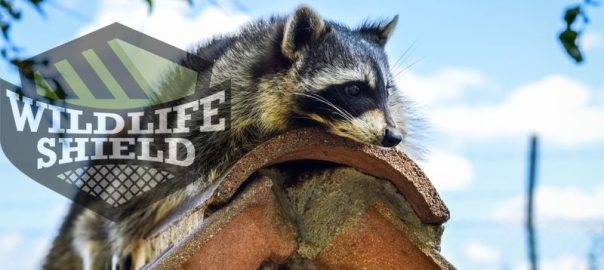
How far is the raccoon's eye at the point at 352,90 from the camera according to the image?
4.55m

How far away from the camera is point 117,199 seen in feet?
18.0

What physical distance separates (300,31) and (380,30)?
0.75 m

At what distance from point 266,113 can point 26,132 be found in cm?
143

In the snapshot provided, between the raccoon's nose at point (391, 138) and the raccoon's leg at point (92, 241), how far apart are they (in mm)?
2241

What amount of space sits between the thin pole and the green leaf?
7.25 m

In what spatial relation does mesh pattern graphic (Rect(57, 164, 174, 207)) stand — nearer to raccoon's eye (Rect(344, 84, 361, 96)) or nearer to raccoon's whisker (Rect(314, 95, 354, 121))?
raccoon's whisker (Rect(314, 95, 354, 121))

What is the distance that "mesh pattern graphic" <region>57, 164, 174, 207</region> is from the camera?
5.05 metres

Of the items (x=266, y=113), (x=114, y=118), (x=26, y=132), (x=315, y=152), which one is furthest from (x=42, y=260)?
(x=315, y=152)

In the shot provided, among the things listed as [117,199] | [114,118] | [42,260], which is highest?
[114,118]

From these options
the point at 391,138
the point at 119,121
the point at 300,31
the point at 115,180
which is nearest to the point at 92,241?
the point at 115,180

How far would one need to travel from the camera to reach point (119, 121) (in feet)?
19.4

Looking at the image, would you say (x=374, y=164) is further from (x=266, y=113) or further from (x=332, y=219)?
(x=266, y=113)

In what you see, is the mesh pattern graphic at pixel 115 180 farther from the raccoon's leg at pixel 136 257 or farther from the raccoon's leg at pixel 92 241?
the raccoon's leg at pixel 136 257

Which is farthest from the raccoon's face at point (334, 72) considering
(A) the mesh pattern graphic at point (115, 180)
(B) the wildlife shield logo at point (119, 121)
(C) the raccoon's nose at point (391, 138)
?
(A) the mesh pattern graphic at point (115, 180)
